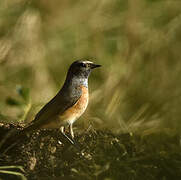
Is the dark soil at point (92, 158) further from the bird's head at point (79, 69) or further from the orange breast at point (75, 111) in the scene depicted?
the bird's head at point (79, 69)

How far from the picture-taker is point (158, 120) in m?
7.24

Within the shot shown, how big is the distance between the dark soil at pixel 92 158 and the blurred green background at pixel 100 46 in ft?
10.4

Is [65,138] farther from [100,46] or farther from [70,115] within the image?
[100,46]

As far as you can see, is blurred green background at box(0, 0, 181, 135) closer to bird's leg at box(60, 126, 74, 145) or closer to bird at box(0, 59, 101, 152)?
bird at box(0, 59, 101, 152)

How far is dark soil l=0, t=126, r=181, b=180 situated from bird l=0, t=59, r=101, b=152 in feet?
0.45

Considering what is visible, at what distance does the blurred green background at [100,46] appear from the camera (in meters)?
9.15

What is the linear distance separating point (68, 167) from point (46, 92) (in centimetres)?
413

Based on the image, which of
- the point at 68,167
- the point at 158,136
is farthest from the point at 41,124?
the point at 158,136

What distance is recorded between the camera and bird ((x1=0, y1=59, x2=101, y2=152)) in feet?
17.9

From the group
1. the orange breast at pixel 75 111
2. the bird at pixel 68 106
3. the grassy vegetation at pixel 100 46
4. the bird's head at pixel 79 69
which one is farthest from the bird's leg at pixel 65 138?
the grassy vegetation at pixel 100 46

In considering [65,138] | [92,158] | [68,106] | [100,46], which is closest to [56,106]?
[68,106]

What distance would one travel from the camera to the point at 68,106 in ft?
18.8

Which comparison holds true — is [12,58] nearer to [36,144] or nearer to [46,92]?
[46,92]

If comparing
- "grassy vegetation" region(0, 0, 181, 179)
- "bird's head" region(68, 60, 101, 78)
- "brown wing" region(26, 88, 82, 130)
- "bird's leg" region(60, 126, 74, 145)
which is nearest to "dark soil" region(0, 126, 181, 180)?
"bird's leg" region(60, 126, 74, 145)
